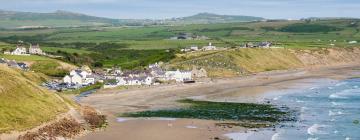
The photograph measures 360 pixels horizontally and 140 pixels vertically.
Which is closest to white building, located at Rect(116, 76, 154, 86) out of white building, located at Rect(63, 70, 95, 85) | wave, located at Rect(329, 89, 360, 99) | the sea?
white building, located at Rect(63, 70, 95, 85)

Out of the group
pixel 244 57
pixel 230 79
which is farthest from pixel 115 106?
pixel 244 57

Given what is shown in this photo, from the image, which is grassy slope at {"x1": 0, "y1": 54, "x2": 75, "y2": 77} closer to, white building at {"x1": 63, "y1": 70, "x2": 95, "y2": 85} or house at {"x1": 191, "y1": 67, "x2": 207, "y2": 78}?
white building at {"x1": 63, "y1": 70, "x2": 95, "y2": 85}

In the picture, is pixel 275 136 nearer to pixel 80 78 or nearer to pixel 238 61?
pixel 80 78

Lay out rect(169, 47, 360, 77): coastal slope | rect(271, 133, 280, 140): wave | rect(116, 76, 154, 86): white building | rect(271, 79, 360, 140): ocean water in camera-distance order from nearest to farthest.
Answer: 1. rect(271, 133, 280, 140): wave
2. rect(271, 79, 360, 140): ocean water
3. rect(116, 76, 154, 86): white building
4. rect(169, 47, 360, 77): coastal slope

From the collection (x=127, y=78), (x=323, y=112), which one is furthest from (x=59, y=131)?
(x=127, y=78)

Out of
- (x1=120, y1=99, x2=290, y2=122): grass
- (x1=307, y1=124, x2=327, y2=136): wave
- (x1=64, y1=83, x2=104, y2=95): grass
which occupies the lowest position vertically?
(x1=64, y1=83, x2=104, y2=95): grass

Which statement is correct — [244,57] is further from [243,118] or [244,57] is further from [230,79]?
[243,118]
